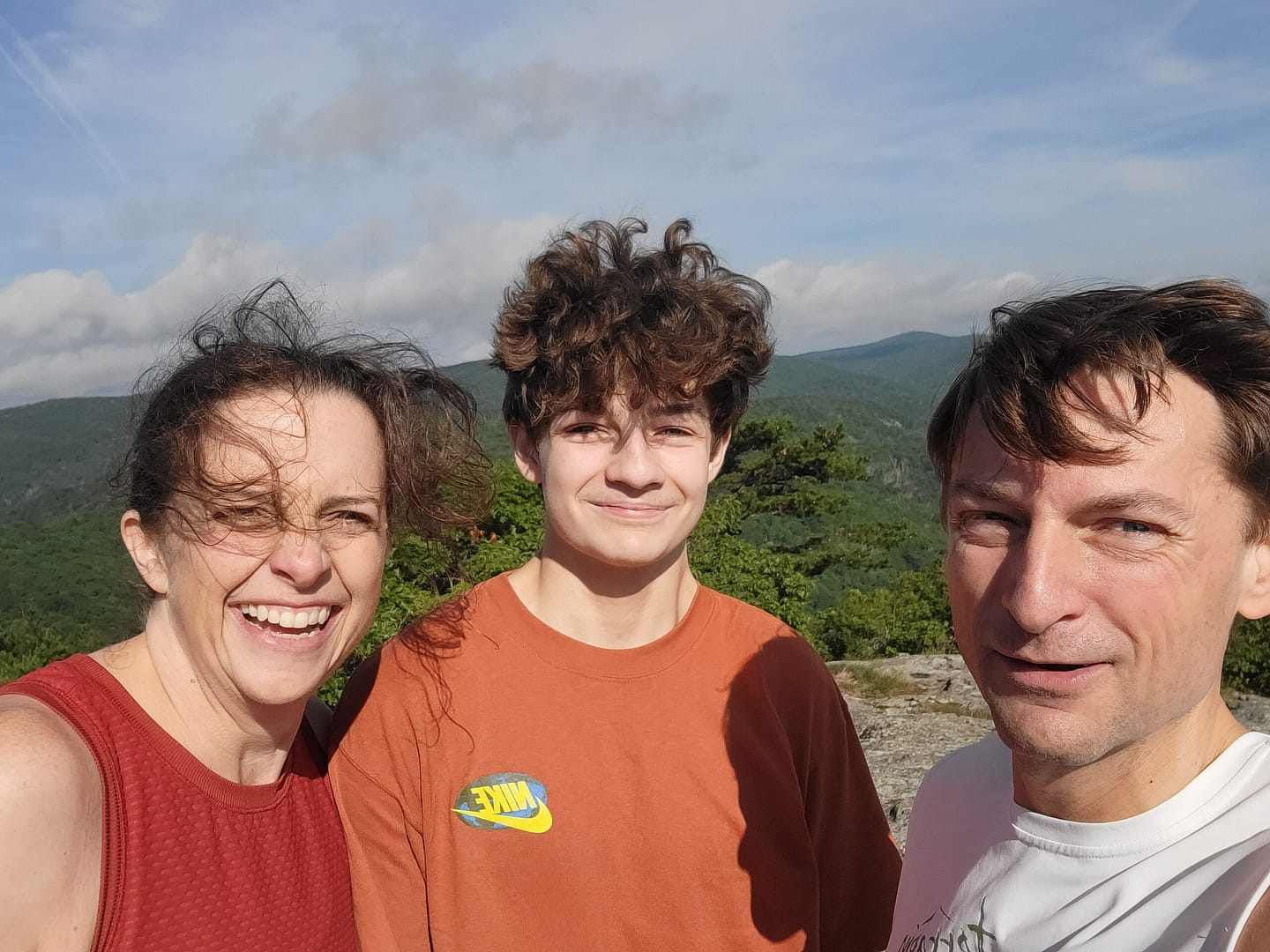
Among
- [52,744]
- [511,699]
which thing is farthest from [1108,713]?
[52,744]

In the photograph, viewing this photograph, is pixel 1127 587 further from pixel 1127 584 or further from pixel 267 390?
pixel 267 390

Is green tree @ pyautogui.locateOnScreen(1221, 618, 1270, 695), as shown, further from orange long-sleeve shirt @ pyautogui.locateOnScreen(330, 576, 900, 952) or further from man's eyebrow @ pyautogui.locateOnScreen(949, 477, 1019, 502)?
man's eyebrow @ pyautogui.locateOnScreen(949, 477, 1019, 502)

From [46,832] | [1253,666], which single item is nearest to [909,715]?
[46,832]

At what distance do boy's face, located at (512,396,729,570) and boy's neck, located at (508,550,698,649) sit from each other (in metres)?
0.03

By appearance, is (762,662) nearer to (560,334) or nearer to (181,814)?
(560,334)

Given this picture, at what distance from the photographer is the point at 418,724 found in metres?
2.11

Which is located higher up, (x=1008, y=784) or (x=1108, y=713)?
(x=1108, y=713)

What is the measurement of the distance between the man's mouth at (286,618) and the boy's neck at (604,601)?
520 mm

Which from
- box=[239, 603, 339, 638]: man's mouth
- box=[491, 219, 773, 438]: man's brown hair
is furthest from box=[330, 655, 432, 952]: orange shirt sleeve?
box=[491, 219, 773, 438]: man's brown hair

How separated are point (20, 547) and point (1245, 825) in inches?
1903

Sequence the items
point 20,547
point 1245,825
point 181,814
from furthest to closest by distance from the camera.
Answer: point 20,547
point 181,814
point 1245,825

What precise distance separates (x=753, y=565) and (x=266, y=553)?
56.8 ft

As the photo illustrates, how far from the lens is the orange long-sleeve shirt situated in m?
2.02

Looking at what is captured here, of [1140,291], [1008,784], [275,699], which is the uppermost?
[1140,291]
